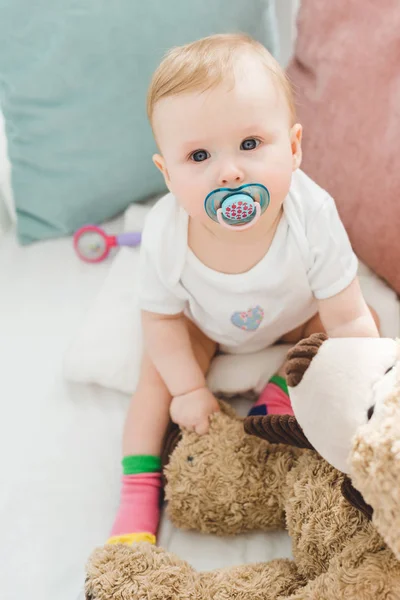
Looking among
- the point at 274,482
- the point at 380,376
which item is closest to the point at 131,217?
the point at 274,482

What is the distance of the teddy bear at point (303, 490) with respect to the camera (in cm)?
47

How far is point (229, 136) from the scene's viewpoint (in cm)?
61

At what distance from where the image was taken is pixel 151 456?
0.82 m

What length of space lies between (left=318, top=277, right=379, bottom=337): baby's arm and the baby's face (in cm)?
17

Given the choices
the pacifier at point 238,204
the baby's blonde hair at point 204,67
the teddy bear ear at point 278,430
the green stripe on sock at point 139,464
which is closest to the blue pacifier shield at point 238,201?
the pacifier at point 238,204

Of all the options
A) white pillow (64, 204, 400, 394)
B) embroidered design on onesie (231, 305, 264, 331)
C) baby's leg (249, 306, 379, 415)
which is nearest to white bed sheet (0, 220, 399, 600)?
white pillow (64, 204, 400, 394)

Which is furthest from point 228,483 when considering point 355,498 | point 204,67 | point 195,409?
point 204,67

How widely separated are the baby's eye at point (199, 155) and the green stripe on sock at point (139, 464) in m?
0.40

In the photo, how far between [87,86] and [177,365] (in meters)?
0.46

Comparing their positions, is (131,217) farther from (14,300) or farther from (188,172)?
(188,172)

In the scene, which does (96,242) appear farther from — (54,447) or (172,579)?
(172,579)

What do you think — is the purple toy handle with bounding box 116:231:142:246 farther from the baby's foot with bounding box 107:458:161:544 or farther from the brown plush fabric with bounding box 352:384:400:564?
the brown plush fabric with bounding box 352:384:400:564

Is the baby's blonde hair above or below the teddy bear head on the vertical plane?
above

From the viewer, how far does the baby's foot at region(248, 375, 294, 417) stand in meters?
0.79
